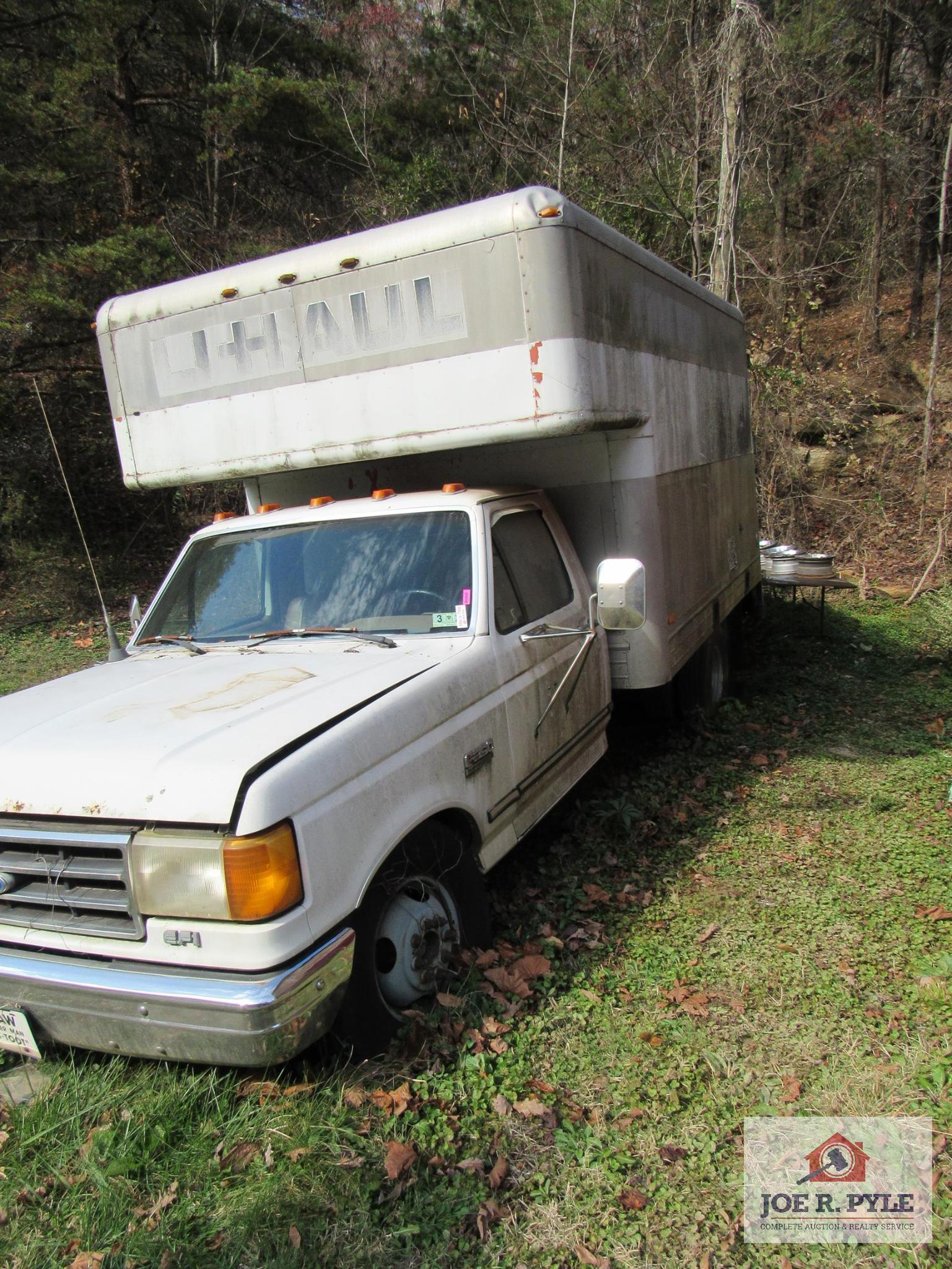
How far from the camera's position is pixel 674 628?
17.1 feet

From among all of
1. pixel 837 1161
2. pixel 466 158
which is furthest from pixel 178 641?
pixel 466 158

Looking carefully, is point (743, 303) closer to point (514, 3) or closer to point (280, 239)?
point (514, 3)

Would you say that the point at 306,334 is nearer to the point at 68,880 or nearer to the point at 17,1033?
the point at 68,880

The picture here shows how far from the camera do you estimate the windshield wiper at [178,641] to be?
3.88m

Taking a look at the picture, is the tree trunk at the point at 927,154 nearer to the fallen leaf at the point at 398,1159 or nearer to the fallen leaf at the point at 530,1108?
the fallen leaf at the point at 530,1108

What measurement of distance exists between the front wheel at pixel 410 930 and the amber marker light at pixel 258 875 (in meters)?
0.41

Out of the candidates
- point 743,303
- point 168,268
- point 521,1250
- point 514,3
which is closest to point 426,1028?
point 521,1250

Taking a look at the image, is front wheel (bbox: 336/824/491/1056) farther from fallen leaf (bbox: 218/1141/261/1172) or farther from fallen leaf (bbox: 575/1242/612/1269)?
fallen leaf (bbox: 575/1242/612/1269)

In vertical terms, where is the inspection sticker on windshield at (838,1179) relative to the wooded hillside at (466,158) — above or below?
below

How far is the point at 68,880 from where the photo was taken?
8.65 ft

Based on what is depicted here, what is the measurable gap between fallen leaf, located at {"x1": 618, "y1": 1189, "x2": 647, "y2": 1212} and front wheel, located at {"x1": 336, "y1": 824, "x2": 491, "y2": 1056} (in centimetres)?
89

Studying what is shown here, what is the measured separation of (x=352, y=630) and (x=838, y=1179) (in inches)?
103

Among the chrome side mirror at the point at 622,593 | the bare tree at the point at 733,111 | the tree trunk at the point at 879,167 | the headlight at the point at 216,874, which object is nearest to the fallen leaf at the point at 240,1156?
the headlight at the point at 216,874

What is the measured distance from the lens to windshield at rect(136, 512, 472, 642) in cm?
378
